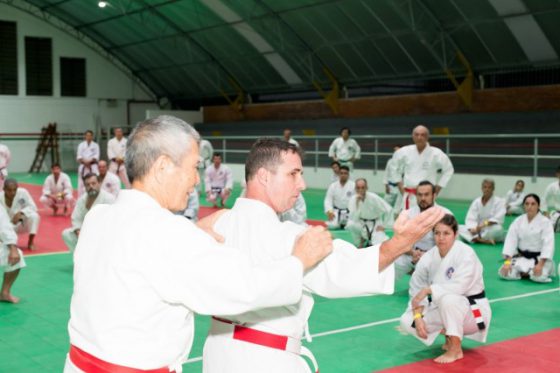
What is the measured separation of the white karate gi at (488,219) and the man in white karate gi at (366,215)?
1.42 m

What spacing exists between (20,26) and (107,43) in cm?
361

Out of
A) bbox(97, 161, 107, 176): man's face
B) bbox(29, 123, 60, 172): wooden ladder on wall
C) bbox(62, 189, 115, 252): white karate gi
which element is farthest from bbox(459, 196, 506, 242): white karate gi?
bbox(29, 123, 60, 172): wooden ladder on wall

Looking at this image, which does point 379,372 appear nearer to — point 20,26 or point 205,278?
point 205,278

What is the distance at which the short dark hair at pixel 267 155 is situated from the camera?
2.64 metres

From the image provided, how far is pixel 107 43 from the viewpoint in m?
29.8

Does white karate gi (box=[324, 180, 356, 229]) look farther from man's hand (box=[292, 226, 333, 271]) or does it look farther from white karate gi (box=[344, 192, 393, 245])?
man's hand (box=[292, 226, 333, 271])

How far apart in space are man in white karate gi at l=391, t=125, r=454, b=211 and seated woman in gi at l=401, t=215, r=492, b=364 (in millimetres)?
4038

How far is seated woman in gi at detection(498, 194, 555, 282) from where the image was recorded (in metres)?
7.80

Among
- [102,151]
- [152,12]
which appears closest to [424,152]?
[152,12]

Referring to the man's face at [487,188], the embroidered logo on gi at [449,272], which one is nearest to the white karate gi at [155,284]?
the embroidered logo on gi at [449,272]

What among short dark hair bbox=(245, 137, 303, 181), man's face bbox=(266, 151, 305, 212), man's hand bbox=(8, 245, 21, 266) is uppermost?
short dark hair bbox=(245, 137, 303, 181)

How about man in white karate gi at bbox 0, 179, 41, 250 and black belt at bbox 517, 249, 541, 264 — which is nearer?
black belt at bbox 517, 249, 541, 264

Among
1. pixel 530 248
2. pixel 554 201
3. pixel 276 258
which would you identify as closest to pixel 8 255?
pixel 276 258

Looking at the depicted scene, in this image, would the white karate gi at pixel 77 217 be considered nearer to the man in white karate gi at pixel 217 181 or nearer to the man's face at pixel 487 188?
the man's face at pixel 487 188
